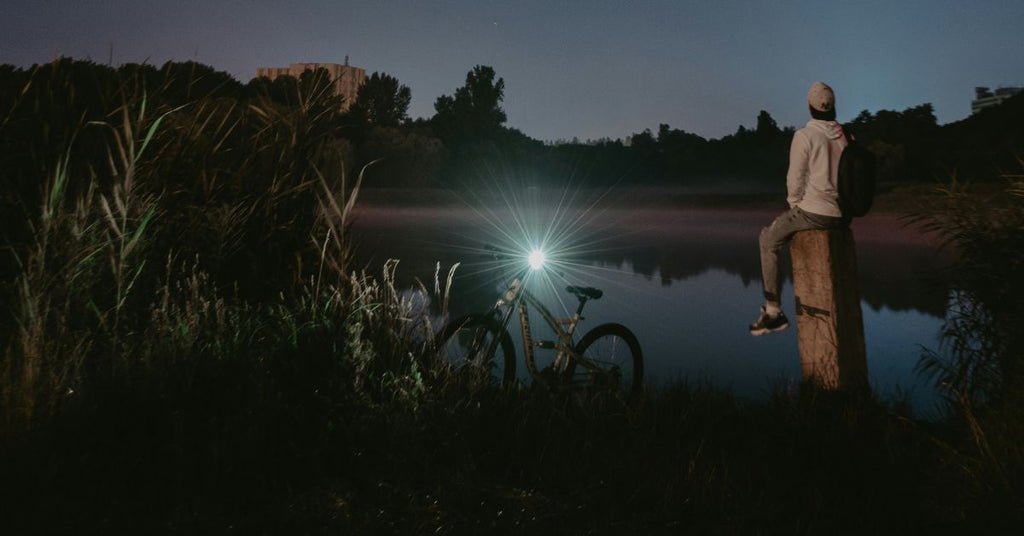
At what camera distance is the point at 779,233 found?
222 inches

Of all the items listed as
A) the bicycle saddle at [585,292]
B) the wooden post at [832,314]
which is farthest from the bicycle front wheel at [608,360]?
the wooden post at [832,314]

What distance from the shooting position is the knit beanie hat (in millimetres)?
5527

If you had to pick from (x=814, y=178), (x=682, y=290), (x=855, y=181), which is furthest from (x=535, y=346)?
(x=682, y=290)

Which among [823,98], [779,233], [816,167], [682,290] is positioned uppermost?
[823,98]

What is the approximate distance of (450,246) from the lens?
45375 mm

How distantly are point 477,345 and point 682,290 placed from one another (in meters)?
19.4

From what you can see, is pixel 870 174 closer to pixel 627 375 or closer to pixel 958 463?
pixel 958 463

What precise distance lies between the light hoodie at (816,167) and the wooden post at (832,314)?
0.22 m

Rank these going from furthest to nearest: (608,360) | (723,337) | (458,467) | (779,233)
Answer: (723,337)
(608,360)
(779,233)
(458,467)

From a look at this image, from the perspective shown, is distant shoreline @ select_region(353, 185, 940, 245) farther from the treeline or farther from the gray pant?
the gray pant

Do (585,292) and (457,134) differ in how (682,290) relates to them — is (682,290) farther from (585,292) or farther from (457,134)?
(457,134)

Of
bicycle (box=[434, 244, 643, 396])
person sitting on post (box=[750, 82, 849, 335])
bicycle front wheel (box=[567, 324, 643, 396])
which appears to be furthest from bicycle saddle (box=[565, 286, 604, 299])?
person sitting on post (box=[750, 82, 849, 335])

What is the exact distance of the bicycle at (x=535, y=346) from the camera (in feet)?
18.8

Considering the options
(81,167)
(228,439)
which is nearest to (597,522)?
(228,439)
